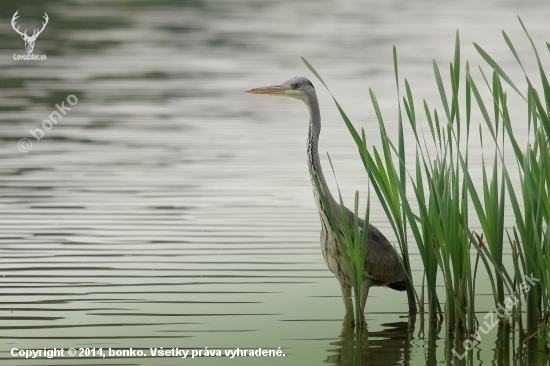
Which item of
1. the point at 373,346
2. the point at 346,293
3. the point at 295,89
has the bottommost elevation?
the point at 373,346

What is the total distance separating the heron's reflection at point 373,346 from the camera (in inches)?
247

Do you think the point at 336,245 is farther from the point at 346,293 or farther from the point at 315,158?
the point at 315,158

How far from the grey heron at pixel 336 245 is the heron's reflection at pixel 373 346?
8.3 inches

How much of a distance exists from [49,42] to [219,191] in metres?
15.3

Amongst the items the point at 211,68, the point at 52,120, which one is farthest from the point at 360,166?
the point at 211,68

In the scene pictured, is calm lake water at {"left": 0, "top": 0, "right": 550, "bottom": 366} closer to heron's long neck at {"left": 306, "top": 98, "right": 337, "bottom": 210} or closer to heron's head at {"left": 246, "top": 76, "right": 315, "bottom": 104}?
heron's long neck at {"left": 306, "top": 98, "right": 337, "bottom": 210}

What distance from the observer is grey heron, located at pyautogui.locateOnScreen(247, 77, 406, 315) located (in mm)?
6914

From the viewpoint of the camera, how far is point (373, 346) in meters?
6.54

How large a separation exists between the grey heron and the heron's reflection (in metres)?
0.21

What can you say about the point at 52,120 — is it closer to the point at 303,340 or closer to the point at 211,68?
the point at 211,68

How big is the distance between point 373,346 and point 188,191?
5373 mm

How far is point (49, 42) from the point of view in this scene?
25.2 meters

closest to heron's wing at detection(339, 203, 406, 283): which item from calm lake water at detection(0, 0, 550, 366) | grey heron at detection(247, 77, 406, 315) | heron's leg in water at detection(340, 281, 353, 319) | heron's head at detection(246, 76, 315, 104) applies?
grey heron at detection(247, 77, 406, 315)

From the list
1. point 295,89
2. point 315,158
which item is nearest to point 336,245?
point 315,158
